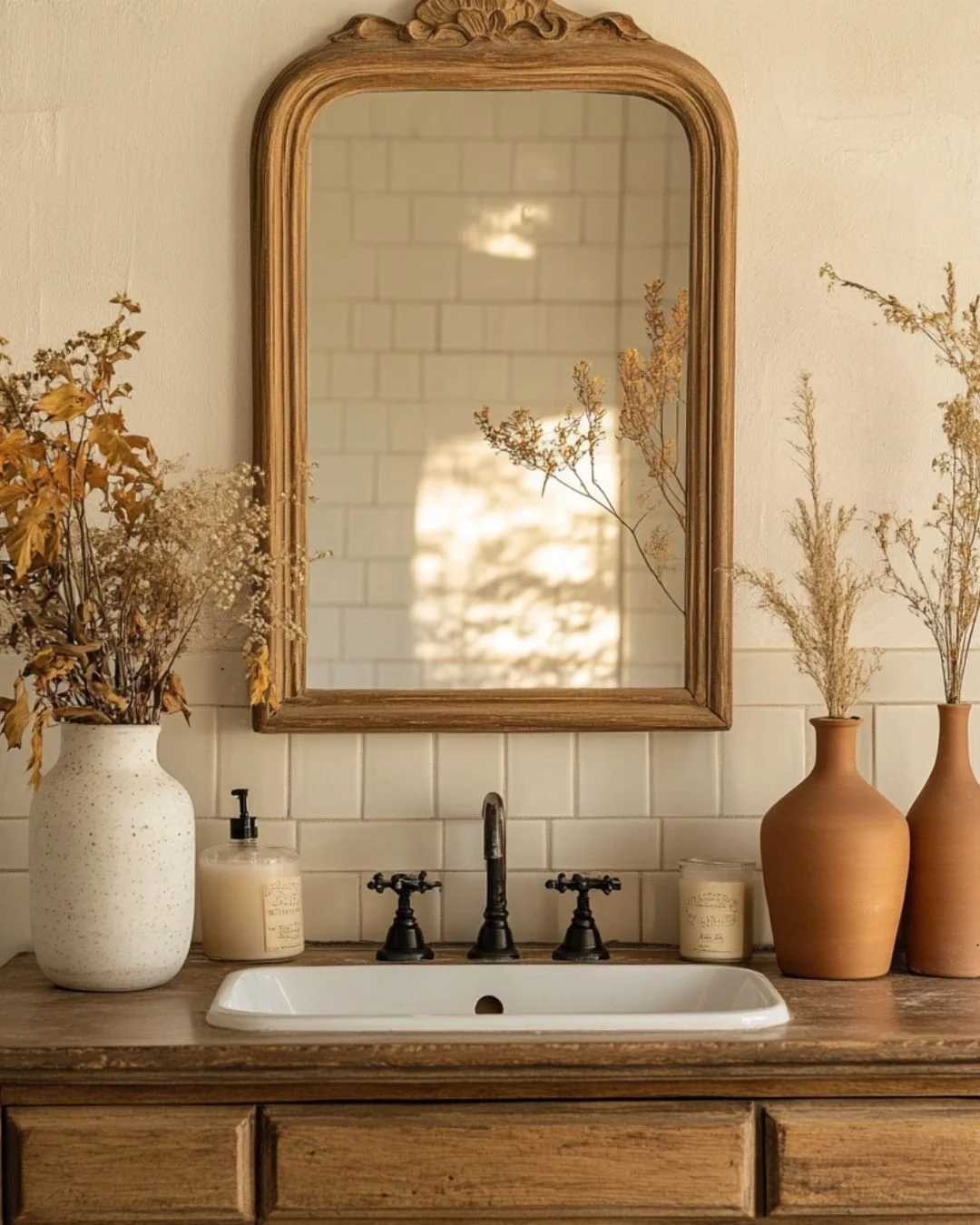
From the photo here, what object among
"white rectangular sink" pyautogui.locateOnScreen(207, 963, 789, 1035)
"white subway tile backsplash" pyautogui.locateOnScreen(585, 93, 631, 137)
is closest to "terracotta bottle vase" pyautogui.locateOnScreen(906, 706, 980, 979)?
"white rectangular sink" pyautogui.locateOnScreen(207, 963, 789, 1035)

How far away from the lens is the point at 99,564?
1900mm

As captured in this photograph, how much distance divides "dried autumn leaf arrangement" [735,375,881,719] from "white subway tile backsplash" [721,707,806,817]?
83 mm

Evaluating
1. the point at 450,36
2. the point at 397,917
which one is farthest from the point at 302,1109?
the point at 450,36

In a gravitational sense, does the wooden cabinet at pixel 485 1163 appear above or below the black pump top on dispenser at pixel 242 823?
below

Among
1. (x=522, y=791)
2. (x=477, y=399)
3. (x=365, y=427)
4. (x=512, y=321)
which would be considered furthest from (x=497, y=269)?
(x=522, y=791)

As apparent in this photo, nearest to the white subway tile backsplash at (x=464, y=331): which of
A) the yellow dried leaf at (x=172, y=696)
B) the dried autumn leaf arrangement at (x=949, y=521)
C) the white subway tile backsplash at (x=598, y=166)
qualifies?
the white subway tile backsplash at (x=598, y=166)

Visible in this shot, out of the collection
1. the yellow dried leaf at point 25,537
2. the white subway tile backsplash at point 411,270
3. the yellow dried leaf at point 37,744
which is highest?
the white subway tile backsplash at point 411,270

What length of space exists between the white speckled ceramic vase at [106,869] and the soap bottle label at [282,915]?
0.13 m

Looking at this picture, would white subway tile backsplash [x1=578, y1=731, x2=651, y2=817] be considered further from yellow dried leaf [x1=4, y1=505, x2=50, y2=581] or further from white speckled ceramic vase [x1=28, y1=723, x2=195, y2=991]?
yellow dried leaf [x1=4, y1=505, x2=50, y2=581]

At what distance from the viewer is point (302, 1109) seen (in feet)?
5.15

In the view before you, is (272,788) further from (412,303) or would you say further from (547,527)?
(412,303)

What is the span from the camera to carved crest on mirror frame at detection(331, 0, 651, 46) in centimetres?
210

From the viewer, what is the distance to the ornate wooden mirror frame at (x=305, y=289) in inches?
82.2

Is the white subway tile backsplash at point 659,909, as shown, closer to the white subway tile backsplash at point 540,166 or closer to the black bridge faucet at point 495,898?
the black bridge faucet at point 495,898
